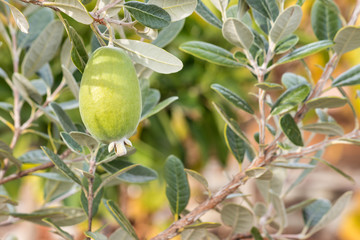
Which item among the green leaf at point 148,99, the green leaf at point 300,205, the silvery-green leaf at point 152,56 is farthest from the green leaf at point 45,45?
the green leaf at point 300,205

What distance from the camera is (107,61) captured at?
0.94ft

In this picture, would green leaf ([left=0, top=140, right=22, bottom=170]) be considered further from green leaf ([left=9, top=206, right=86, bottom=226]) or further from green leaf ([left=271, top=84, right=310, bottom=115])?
green leaf ([left=271, top=84, right=310, bottom=115])

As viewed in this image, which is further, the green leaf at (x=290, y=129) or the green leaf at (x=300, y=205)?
the green leaf at (x=300, y=205)

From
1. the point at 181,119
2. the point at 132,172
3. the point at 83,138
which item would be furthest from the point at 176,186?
the point at 181,119

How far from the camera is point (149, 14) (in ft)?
1.02

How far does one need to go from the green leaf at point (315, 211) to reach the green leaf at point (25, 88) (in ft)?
1.21

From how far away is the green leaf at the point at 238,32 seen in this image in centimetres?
39

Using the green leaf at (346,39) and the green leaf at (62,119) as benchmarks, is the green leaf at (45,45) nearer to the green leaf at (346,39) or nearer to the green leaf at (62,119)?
the green leaf at (62,119)

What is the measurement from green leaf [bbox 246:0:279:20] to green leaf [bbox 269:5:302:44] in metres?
0.02

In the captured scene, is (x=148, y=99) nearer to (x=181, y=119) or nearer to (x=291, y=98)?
(x=291, y=98)

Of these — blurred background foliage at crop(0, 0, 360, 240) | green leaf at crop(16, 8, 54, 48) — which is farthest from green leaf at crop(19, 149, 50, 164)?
blurred background foliage at crop(0, 0, 360, 240)

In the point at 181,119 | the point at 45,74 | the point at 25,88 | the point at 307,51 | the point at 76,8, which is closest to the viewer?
the point at 76,8

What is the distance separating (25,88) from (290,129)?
287 mm

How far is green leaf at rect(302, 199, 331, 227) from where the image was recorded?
0.59 metres
